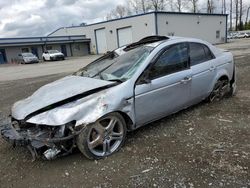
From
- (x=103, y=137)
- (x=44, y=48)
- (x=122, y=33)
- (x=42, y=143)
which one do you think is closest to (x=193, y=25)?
(x=122, y=33)

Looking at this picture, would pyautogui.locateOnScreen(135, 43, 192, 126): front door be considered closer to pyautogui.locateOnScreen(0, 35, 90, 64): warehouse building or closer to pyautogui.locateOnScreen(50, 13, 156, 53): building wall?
pyautogui.locateOnScreen(50, 13, 156, 53): building wall

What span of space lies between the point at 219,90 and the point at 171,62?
177 cm

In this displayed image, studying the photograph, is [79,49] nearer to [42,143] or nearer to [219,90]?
[219,90]

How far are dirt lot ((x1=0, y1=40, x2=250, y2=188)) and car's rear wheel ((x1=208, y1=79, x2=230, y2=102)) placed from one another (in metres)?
0.94

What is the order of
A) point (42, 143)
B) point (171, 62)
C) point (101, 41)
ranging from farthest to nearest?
point (101, 41) < point (171, 62) < point (42, 143)

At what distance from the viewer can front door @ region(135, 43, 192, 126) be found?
364 cm

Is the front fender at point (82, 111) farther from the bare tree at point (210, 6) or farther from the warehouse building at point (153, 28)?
the bare tree at point (210, 6)

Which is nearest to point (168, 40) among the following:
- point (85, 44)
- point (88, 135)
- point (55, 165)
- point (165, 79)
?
point (165, 79)

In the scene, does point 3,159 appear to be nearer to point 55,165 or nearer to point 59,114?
point 55,165

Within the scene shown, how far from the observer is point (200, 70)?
4527mm

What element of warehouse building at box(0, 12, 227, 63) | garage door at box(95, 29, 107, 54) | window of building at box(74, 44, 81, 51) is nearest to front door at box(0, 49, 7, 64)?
warehouse building at box(0, 12, 227, 63)

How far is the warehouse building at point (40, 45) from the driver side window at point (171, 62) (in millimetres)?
36539

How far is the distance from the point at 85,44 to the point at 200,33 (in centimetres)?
2078

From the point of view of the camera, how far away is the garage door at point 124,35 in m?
35.3
